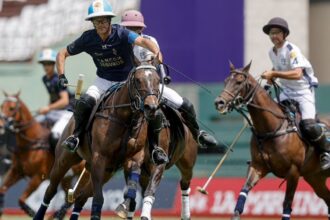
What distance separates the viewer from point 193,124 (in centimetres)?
1301

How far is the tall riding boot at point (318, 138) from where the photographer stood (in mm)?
13539

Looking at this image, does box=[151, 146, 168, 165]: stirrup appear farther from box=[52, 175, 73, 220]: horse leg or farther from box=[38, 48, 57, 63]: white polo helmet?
box=[38, 48, 57, 63]: white polo helmet

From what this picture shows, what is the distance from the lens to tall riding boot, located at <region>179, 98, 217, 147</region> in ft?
41.7

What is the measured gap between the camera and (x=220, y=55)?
73.3ft

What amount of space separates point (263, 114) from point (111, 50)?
294cm

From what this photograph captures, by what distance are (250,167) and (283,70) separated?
1453 mm

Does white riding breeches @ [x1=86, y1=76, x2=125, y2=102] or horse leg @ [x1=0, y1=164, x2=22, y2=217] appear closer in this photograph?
white riding breeches @ [x1=86, y1=76, x2=125, y2=102]

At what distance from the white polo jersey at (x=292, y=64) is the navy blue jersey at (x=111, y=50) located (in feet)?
9.27

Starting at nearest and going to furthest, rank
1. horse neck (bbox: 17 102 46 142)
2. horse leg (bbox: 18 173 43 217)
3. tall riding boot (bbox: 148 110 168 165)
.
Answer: tall riding boot (bbox: 148 110 168 165) → horse leg (bbox: 18 173 43 217) → horse neck (bbox: 17 102 46 142)

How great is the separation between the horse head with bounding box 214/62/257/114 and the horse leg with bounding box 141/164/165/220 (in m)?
1.77

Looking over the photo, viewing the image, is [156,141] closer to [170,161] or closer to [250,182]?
[170,161]

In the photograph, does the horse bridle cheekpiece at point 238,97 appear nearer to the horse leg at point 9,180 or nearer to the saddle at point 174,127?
the saddle at point 174,127

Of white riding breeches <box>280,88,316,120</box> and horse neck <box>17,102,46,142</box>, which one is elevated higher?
white riding breeches <box>280,88,316,120</box>

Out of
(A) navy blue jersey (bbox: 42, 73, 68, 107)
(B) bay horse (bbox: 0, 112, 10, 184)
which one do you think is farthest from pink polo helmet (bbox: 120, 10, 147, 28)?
(B) bay horse (bbox: 0, 112, 10, 184)
